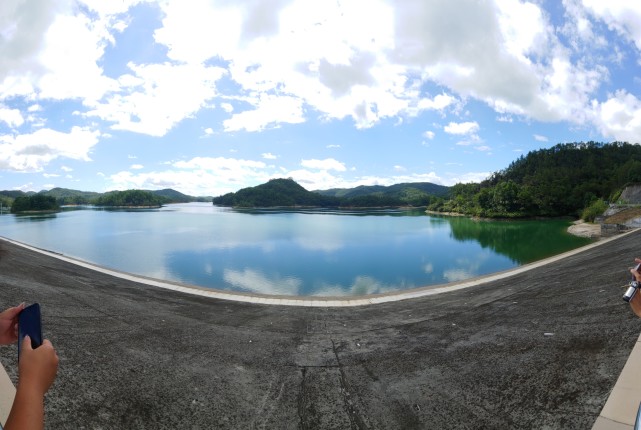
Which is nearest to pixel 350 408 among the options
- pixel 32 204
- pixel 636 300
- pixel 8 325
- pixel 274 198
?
pixel 636 300

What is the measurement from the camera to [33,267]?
11.1 m

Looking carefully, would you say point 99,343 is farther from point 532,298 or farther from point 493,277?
point 493,277

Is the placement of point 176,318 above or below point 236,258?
above

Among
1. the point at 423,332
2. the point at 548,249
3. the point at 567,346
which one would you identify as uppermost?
the point at 567,346

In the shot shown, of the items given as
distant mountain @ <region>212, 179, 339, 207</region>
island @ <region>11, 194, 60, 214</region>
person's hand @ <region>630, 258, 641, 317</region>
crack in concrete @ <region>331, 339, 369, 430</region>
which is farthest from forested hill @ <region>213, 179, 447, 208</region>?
person's hand @ <region>630, 258, 641, 317</region>

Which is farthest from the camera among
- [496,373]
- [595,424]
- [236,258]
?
[236,258]

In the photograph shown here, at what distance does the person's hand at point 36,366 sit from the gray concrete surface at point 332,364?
8.75ft

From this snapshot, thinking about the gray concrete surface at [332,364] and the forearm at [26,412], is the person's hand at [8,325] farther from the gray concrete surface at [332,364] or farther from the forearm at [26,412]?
the gray concrete surface at [332,364]

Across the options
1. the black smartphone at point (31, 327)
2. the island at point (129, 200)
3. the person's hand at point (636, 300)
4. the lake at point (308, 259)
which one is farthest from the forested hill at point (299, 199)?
the black smartphone at point (31, 327)

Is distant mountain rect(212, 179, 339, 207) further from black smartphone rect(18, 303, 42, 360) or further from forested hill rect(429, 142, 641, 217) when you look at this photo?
black smartphone rect(18, 303, 42, 360)

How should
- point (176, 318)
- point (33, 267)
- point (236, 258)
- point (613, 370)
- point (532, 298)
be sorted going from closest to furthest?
point (613, 370) < point (176, 318) < point (532, 298) < point (33, 267) < point (236, 258)

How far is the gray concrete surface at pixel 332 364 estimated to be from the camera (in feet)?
12.3

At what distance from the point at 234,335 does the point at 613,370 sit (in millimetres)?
5898

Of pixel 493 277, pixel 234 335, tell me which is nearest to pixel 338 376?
pixel 234 335
